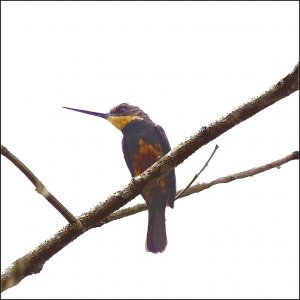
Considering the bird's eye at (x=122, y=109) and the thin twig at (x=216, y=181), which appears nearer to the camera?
the thin twig at (x=216, y=181)

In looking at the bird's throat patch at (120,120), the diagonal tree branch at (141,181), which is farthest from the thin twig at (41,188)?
the bird's throat patch at (120,120)

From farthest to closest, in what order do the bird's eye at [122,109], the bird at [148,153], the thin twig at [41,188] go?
1. the bird's eye at [122,109]
2. the bird at [148,153]
3. the thin twig at [41,188]

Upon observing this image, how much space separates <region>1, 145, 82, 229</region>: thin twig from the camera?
6.68ft

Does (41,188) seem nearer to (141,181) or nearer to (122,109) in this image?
(141,181)

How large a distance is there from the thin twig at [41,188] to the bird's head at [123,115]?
3712mm

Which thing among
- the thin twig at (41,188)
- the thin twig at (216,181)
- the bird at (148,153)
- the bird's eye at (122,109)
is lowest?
the thin twig at (41,188)

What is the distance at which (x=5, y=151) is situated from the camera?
79.3 inches

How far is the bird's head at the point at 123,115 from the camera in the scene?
245 inches

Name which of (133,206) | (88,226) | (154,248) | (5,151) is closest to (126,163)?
(154,248)

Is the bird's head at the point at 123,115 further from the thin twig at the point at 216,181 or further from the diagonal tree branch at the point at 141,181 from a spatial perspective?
the diagonal tree branch at the point at 141,181

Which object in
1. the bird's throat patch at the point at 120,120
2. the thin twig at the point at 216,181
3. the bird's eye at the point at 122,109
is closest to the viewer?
the thin twig at the point at 216,181

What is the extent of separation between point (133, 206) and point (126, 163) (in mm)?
2338

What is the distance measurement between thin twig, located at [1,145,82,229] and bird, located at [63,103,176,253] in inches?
75.7

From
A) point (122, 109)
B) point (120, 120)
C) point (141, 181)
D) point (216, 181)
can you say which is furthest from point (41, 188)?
point (122, 109)
